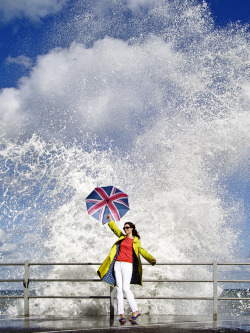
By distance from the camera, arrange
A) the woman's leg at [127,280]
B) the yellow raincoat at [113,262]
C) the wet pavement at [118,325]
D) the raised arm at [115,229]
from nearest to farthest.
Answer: the wet pavement at [118,325]
the woman's leg at [127,280]
the yellow raincoat at [113,262]
the raised arm at [115,229]

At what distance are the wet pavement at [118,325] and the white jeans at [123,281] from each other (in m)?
0.39

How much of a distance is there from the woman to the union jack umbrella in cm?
42

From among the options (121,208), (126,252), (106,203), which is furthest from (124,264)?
(106,203)

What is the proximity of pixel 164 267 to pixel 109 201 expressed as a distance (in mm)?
6374

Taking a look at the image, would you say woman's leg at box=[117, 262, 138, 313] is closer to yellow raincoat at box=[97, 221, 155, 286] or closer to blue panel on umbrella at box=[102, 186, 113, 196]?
yellow raincoat at box=[97, 221, 155, 286]

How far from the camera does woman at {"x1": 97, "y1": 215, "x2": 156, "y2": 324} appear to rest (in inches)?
301

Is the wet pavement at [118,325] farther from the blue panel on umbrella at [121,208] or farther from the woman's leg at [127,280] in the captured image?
the blue panel on umbrella at [121,208]

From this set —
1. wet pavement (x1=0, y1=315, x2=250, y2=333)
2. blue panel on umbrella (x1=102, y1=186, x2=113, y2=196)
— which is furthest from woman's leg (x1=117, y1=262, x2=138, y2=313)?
blue panel on umbrella (x1=102, y1=186, x2=113, y2=196)

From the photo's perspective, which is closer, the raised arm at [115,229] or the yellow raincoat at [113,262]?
the yellow raincoat at [113,262]

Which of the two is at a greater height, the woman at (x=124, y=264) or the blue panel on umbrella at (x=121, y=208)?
the blue panel on umbrella at (x=121, y=208)

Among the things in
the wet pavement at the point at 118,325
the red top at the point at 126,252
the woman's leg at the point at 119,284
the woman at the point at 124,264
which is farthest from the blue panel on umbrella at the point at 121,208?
the wet pavement at the point at 118,325

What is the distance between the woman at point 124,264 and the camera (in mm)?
7652

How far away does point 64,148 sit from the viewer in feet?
50.1

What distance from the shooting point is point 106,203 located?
8.41 m
